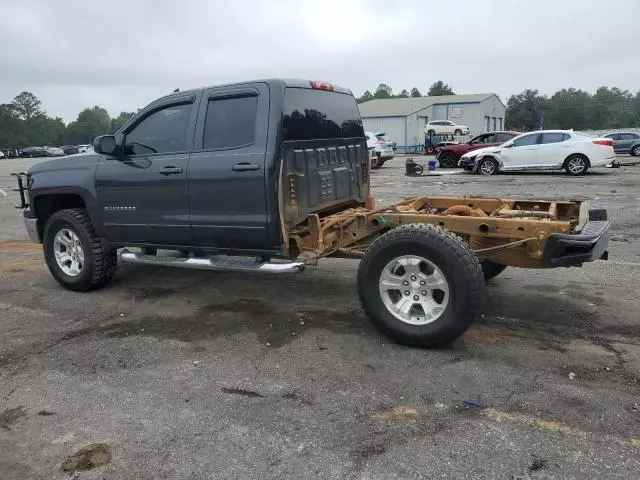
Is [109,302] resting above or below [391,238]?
below

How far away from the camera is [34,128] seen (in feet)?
359

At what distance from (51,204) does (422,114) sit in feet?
159

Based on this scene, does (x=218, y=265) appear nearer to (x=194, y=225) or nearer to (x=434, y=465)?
(x=194, y=225)

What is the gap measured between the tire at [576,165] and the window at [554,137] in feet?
2.24

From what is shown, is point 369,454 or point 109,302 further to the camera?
point 109,302

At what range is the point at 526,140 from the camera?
60.9 feet

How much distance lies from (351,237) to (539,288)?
216 centimetres

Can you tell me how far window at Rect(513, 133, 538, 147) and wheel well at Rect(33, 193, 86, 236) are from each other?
16.0 metres

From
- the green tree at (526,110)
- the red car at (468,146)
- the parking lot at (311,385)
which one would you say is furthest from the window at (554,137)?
the green tree at (526,110)

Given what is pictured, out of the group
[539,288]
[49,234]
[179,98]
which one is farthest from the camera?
[49,234]

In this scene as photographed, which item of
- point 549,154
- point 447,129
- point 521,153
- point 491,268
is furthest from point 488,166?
point 447,129

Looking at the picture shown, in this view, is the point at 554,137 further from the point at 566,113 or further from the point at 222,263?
the point at 566,113

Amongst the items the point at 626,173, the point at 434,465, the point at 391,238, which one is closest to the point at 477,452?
the point at 434,465

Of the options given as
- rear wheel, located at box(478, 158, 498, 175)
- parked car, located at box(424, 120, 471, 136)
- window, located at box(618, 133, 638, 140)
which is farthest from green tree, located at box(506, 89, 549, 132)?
rear wheel, located at box(478, 158, 498, 175)
